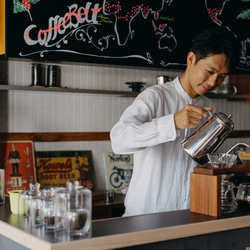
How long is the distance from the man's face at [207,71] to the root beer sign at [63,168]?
1.74 meters

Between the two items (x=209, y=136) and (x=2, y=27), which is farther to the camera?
(x=2, y=27)

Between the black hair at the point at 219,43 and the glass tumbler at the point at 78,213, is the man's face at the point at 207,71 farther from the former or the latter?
the glass tumbler at the point at 78,213

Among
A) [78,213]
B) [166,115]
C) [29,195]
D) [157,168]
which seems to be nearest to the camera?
[78,213]

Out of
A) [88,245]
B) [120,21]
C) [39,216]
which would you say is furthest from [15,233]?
[120,21]

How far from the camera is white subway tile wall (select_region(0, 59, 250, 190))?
3.67m

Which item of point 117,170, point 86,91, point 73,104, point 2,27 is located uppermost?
point 2,27

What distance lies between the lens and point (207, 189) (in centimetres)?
192

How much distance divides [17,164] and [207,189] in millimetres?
2129

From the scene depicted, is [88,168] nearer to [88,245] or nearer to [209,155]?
[209,155]

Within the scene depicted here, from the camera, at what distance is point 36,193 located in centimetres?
175

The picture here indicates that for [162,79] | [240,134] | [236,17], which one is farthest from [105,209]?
[236,17]

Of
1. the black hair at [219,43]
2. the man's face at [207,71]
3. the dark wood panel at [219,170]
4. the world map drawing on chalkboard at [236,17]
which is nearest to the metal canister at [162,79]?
the world map drawing on chalkboard at [236,17]

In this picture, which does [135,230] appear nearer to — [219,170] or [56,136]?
[219,170]

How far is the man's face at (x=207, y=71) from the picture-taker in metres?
2.31
